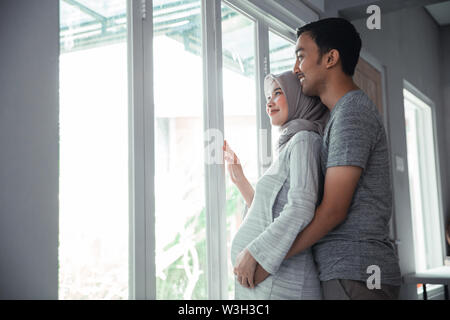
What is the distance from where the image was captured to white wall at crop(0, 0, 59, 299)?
0.94 m

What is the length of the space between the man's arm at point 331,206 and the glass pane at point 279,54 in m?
0.90

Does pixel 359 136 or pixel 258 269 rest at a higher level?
pixel 359 136

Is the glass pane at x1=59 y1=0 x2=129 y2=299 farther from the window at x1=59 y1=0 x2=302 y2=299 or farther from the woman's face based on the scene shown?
the woman's face

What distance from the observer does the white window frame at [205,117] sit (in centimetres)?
130

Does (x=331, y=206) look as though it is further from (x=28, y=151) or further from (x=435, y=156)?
(x=435, y=156)

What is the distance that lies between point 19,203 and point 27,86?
251mm

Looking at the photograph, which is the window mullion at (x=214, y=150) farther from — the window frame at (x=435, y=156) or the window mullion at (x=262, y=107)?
the window frame at (x=435, y=156)

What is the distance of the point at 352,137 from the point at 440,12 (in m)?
3.96

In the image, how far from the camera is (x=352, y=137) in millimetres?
1096

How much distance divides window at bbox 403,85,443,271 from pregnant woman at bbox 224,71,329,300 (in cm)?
310

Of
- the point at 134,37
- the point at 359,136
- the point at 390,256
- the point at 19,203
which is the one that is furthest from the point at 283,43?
the point at 19,203
